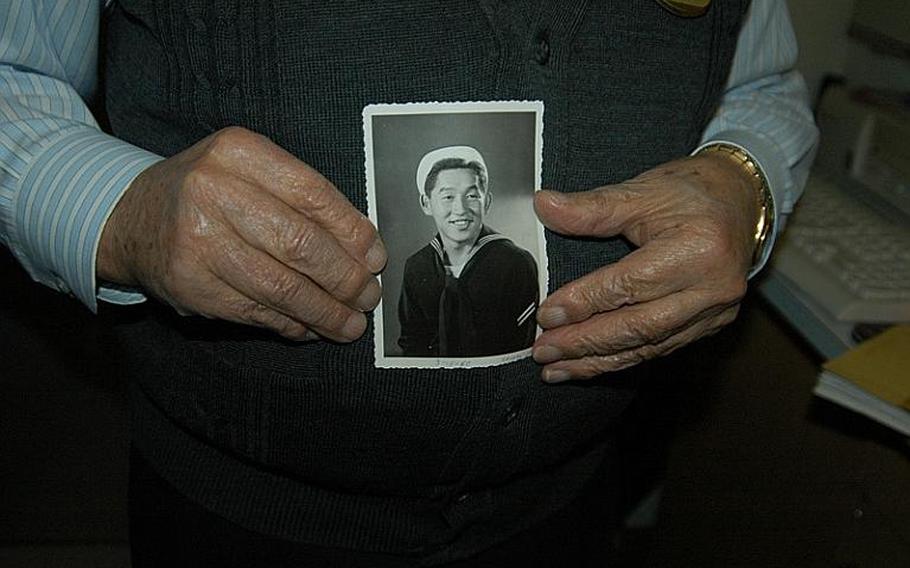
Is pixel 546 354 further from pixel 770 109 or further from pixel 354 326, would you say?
pixel 770 109

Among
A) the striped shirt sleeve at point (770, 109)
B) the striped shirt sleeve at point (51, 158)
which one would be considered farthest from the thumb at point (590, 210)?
the striped shirt sleeve at point (51, 158)

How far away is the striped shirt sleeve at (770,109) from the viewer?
3.25ft

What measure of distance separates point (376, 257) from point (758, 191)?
428mm

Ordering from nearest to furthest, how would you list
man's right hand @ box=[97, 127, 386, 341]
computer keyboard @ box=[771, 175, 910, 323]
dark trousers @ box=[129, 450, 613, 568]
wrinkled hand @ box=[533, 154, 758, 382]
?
man's right hand @ box=[97, 127, 386, 341] → wrinkled hand @ box=[533, 154, 758, 382] → dark trousers @ box=[129, 450, 613, 568] → computer keyboard @ box=[771, 175, 910, 323]

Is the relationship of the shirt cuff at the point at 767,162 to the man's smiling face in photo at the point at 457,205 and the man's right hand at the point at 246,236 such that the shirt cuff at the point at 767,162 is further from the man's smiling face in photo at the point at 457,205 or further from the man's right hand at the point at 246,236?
the man's right hand at the point at 246,236

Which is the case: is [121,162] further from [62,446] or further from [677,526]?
[677,526]

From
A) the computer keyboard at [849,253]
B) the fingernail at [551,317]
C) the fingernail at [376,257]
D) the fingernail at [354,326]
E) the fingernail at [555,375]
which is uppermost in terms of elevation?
the fingernail at [376,257]

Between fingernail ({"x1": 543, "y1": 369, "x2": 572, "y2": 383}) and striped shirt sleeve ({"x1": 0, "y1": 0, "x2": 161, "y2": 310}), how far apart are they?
1.28 feet

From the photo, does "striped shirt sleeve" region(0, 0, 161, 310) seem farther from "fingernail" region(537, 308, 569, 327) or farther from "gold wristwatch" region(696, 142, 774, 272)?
"gold wristwatch" region(696, 142, 774, 272)

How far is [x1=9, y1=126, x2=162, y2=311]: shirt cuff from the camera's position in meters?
0.73

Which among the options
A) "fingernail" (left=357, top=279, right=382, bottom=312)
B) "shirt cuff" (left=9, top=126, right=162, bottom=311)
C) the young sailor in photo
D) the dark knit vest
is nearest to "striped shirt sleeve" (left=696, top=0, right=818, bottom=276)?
the dark knit vest

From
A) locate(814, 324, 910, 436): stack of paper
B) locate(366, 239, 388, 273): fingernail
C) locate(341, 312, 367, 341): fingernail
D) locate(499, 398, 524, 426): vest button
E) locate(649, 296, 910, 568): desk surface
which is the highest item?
locate(366, 239, 388, 273): fingernail

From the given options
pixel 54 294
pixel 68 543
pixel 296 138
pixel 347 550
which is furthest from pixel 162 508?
pixel 68 543

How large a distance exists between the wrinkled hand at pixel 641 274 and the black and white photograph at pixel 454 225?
0.03 metres
